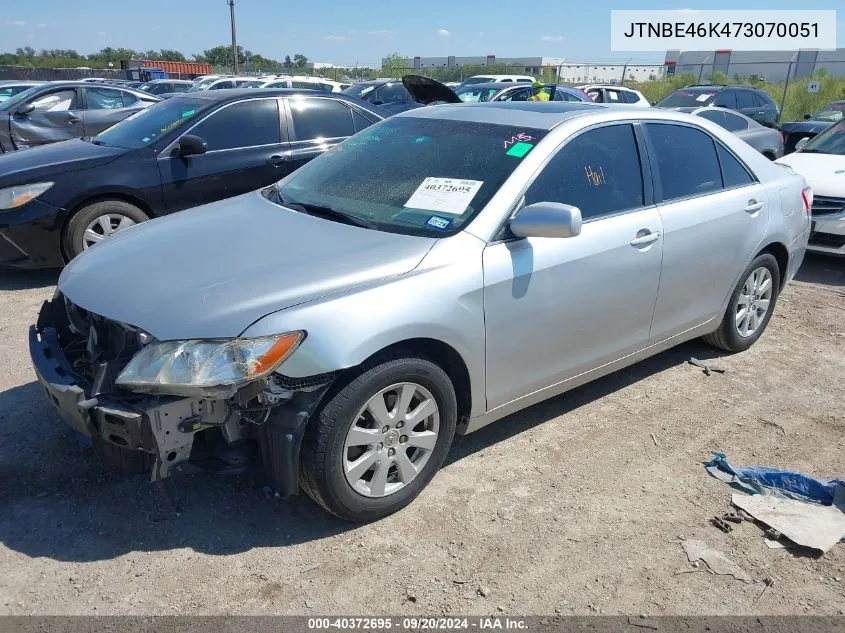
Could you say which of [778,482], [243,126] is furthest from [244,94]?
[778,482]

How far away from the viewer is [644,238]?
3.84 metres

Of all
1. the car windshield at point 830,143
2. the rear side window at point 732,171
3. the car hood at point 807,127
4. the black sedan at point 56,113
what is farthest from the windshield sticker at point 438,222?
the car hood at point 807,127

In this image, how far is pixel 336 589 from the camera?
8.94ft

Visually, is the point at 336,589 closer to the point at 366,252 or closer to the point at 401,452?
the point at 401,452

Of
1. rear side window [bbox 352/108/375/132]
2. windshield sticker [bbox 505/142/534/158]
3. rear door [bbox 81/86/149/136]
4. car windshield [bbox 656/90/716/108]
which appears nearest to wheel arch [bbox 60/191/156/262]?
rear side window [bbox 352/108/375/132]

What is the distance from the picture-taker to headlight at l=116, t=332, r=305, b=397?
103 inches

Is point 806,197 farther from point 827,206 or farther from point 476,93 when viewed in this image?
point 476,93

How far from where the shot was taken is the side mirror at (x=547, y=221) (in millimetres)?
3129

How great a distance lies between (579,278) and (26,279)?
517 cm

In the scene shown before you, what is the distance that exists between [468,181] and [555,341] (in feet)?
2.94

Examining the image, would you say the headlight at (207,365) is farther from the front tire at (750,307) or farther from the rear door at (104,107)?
the rear door at (104,107)

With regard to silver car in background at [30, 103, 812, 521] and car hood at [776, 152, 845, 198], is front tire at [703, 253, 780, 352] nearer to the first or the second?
silver car in background at [30, 103, 812, 521]

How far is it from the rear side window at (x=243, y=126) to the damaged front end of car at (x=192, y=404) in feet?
13.4

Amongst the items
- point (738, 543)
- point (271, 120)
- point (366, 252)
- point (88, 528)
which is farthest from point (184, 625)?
point (271, 120)
